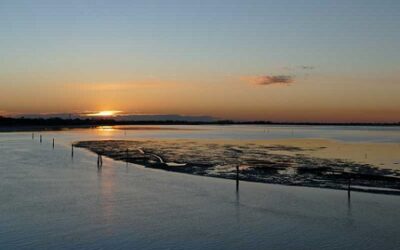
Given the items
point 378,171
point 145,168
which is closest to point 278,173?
point 378,171

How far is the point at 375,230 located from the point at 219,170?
20.7 meters

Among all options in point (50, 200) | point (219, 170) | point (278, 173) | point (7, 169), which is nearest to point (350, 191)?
point (278, 173)

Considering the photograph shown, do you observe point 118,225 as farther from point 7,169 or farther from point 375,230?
point 7,169

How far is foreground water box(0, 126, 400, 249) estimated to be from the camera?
52.0 feet

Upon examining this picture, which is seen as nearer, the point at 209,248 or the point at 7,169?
the point at 209,248

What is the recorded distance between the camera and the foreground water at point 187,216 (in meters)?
15.9

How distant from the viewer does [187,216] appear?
20031 mm

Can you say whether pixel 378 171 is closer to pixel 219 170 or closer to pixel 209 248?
pixel 219 170

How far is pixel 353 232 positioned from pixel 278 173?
1768 cm

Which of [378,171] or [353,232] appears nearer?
[353,232]

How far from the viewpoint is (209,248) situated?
596 inches

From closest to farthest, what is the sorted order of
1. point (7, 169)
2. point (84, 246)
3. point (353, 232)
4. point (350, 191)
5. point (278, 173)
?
point (84, 246) < point (353, 232) < point (350, 191) < point (278, 173) < point (7, 169)

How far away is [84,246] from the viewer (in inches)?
588

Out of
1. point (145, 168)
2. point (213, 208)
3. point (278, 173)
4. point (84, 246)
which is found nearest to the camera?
point (84, 246)
